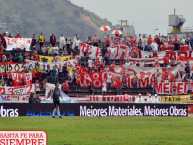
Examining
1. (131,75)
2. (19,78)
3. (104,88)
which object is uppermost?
(131,75)

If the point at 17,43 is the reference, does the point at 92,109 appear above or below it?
below

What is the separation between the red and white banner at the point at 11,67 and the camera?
3525 cm

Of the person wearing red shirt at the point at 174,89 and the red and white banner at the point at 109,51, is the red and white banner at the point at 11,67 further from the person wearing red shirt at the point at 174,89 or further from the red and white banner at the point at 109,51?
the person wearing red shirt at the point at 174,89

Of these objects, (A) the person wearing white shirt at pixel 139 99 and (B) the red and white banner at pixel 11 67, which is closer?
(A) the person wearing white shirt at pixel 139 99

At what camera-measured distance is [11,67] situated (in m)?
35.4

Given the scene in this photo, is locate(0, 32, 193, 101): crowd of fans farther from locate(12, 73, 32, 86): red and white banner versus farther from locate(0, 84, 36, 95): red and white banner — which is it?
locate(0, 84, 36, 95): red and white banner

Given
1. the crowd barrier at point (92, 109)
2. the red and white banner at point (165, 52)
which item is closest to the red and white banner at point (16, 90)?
the crowd barrier at point (92, 109)

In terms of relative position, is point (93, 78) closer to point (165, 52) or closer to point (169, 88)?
point (169, 88)

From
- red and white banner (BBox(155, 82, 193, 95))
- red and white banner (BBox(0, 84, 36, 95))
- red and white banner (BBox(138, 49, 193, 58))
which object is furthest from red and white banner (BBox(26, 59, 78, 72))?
red and white banner (BBox(155, 82, 193, 95))

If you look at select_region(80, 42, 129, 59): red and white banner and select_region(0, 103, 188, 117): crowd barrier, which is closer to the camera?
select_region(0, 103, 188, 117): crowd barrier

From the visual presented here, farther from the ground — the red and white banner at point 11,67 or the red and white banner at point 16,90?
the red and white banner at point 11,67

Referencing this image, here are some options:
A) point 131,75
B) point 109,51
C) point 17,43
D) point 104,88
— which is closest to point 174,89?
point 131,75

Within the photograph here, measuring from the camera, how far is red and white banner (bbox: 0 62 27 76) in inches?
1388

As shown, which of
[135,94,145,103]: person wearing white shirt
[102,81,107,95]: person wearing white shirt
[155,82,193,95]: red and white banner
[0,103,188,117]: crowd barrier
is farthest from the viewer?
[155,82,193,95]: red and white banner
